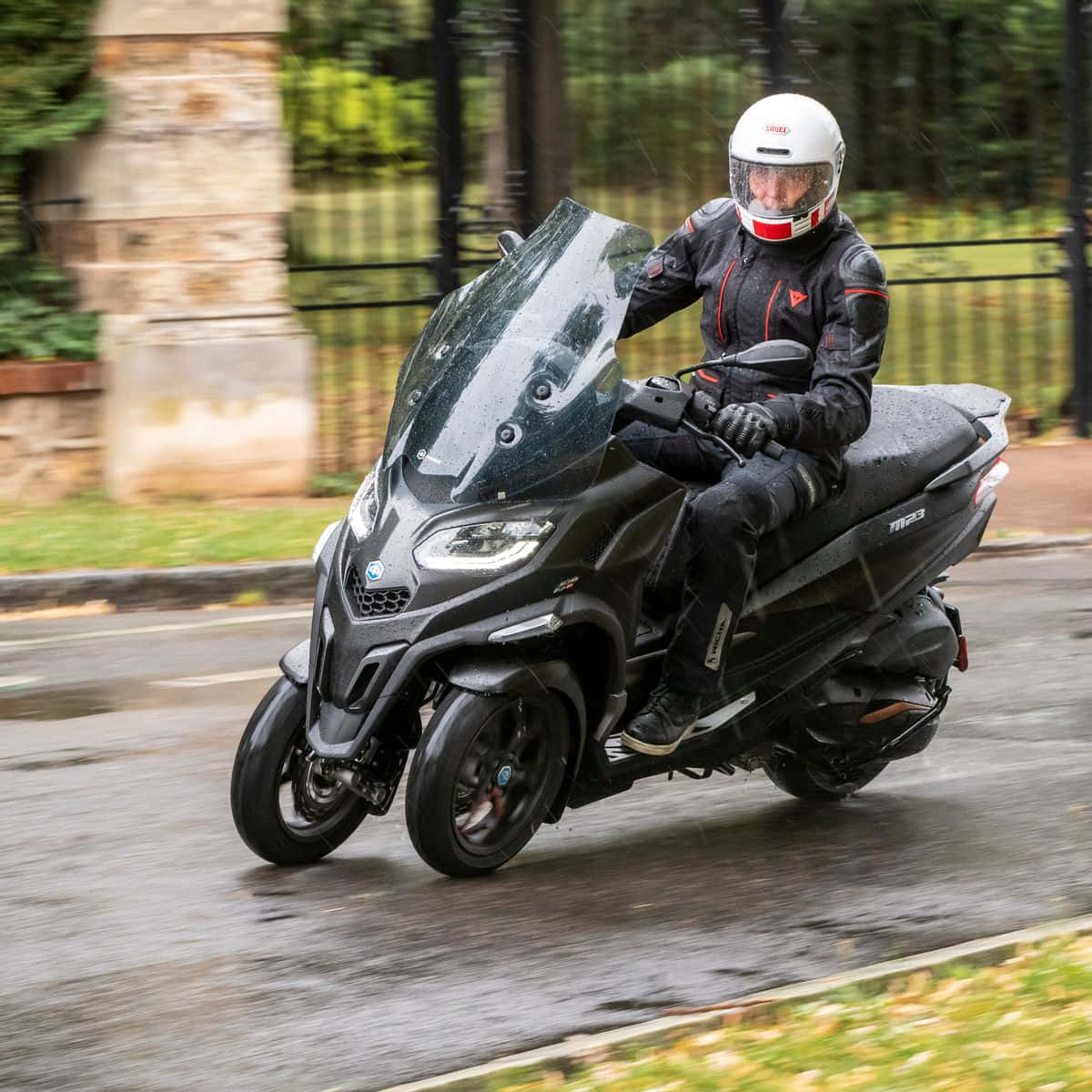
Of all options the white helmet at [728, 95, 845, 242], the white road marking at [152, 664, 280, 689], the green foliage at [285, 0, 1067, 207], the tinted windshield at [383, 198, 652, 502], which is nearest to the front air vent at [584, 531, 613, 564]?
the tinted windshield at [383, 198, 652, 502]

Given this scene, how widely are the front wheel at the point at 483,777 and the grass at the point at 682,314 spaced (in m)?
7.10

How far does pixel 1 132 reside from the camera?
11.3m

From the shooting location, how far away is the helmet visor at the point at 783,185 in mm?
5168

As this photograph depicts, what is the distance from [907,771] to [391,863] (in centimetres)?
189

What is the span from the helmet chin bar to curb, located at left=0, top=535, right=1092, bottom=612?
4.42 m

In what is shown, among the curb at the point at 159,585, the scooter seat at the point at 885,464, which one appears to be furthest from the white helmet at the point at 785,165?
the curb at the point at 159,585

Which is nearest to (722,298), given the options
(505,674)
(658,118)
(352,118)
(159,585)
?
(505,674)

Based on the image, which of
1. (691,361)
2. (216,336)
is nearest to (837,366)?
(216,336)

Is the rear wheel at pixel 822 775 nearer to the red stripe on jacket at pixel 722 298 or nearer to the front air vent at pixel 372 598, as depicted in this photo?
the red stripe on jacket at pixel 722 298

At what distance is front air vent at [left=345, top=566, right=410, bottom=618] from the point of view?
4738 millimetres

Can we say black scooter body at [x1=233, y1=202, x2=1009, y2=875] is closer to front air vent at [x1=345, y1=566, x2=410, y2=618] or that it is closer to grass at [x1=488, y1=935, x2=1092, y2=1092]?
front air vent at [x1=345, y1=566, x2=410, y2=618]

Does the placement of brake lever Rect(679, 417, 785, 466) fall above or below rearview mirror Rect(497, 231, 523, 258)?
below

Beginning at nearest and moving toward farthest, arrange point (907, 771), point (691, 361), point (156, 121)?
point (907, 771)
point (156, 121)
point (691, 361)

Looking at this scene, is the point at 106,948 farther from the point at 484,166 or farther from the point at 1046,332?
the point at 1046,332
